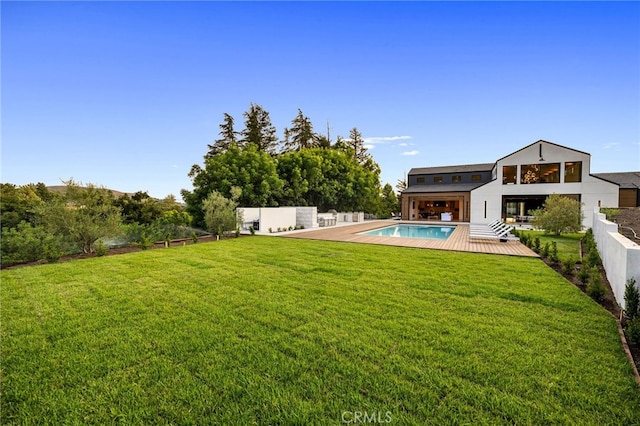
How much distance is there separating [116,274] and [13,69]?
9.32 metres

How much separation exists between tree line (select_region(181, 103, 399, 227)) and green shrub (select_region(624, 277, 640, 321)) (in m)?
14.5

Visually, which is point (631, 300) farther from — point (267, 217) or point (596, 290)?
point (267, 217)

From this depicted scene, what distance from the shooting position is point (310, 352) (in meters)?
3.07

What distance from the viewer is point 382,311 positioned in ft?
13.9

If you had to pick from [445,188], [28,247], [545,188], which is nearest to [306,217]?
[28,247]

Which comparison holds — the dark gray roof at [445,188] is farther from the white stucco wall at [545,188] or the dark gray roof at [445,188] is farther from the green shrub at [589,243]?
the green shrub at [589,243]

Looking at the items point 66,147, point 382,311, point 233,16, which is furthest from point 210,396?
point 66,147

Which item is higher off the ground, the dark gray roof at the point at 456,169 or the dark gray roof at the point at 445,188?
the dark gray roof at the point at 456,169

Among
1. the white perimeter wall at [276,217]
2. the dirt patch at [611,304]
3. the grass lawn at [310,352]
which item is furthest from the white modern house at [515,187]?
the grass lawn at [310,352]

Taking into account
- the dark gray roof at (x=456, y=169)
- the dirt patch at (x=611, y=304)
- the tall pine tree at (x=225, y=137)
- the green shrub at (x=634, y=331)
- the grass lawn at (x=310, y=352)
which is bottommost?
the dirt patch at (x=611, y=304)

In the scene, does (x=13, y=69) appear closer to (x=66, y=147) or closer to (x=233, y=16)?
(x=66, y=147)

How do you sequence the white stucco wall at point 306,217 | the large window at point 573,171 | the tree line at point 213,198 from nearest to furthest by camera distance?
1. the tree line at point 213,198
2. the large window at point 573,171
3. the white stucco wall at point 306,217

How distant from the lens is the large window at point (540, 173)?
65.1 ft

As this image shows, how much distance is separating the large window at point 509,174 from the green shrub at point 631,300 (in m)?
20.5
